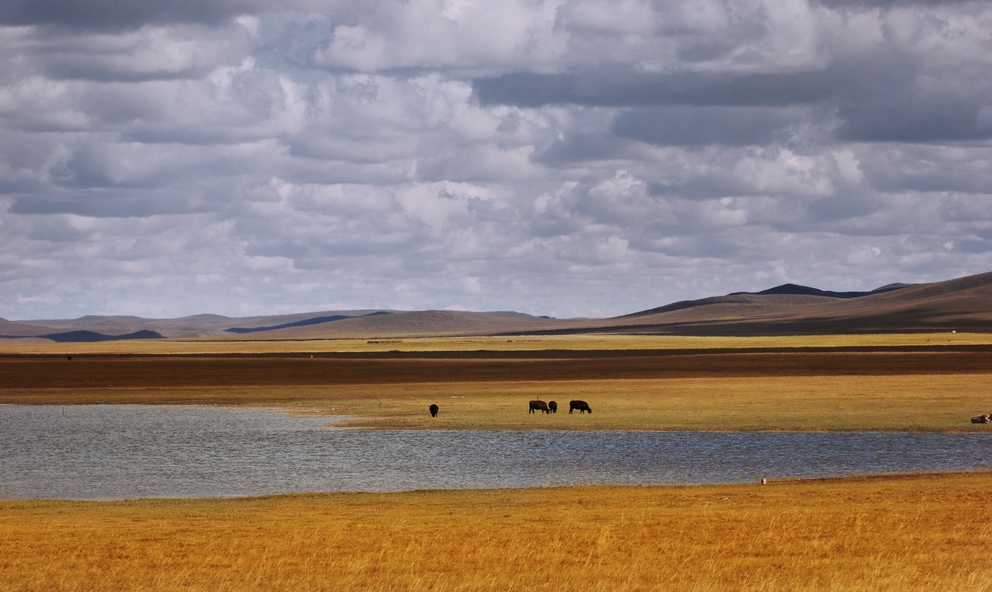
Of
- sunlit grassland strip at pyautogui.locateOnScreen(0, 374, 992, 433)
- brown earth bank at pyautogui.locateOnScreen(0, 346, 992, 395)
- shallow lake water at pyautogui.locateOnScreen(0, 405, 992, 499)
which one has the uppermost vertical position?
brown earth bank at pyautogui.locateOnScreen(0, 346, 992, 395)

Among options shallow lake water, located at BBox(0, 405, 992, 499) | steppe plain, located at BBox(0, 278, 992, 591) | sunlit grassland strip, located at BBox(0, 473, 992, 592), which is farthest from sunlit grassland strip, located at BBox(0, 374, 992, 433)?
sunlit grassland strip, located at BBox(0, 473, 992, 592)

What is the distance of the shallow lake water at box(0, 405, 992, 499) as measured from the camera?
2967 centimetres

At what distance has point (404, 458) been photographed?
3481cm

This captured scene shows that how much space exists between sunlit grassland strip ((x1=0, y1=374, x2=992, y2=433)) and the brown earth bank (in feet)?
16.9

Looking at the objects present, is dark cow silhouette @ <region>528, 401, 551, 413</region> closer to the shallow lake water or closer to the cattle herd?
the cattle herd

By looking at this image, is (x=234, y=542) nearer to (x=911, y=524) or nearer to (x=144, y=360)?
(x=911, y=524)

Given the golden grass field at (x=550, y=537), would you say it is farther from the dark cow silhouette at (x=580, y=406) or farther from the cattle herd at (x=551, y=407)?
the dark cow silhouette at (x=580, y=406)

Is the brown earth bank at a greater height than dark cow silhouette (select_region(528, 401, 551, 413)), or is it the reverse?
the brown earth bank

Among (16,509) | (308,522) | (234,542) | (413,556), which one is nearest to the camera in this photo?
(413,556)

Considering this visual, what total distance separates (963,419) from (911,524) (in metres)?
26.0

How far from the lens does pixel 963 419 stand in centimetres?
4362

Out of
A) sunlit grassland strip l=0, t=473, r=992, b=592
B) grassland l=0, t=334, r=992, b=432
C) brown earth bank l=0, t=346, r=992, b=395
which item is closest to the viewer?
sunlit grassland strip l=0, t=473, r=992, b=592

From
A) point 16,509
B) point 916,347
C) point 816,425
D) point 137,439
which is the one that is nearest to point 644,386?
point 816,425

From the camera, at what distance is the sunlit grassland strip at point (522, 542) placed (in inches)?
634
